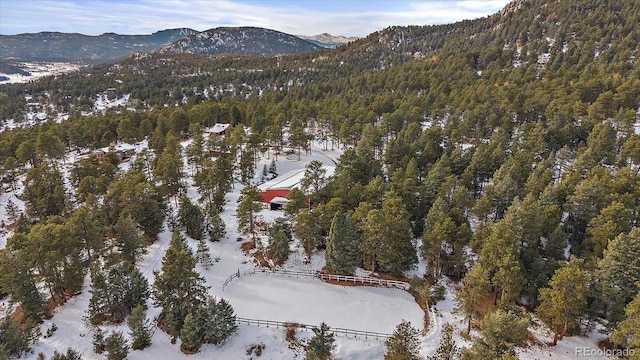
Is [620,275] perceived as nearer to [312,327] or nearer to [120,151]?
[312,327]

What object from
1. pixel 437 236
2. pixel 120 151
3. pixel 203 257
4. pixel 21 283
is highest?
pixel 437 236

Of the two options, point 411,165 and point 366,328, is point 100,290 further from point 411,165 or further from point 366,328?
point 411,165

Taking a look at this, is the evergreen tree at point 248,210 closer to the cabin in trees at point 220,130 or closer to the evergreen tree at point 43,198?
the evergreen tree at point 43,198

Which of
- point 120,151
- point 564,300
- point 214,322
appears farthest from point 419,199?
point 120,151

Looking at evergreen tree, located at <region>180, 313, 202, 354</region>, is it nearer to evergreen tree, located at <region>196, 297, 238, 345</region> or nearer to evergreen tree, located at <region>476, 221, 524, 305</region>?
evergreen tree, located at <region>196, 297, 238, 345</region>

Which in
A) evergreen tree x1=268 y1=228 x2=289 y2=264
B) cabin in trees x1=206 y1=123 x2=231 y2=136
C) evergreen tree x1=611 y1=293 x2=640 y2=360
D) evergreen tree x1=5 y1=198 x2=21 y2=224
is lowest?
evergreen tree x1=5 y1=198 x2=21 y2=224

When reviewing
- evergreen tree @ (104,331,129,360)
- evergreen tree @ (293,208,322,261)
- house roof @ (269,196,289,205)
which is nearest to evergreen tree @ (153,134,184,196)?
house roof @ (269,196,289,205)
